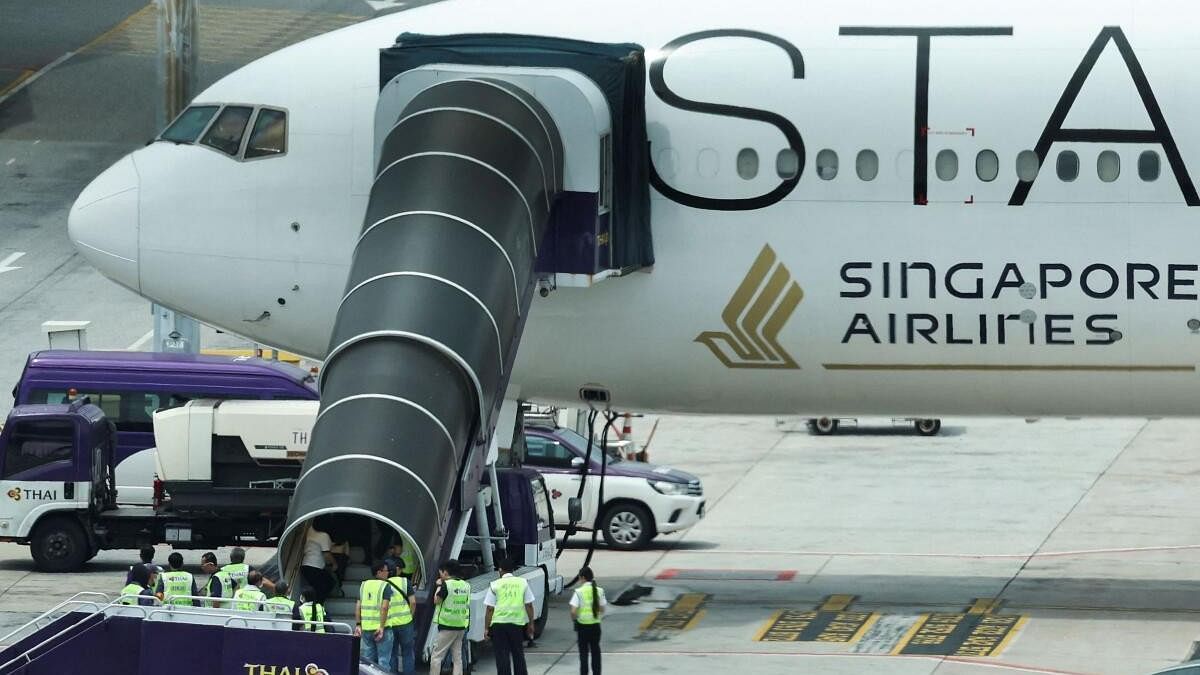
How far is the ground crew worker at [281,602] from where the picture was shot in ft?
69.8

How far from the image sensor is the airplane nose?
89.2 ft

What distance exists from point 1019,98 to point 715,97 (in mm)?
3741

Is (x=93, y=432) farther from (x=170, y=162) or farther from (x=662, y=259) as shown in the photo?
(x=662, y=259)

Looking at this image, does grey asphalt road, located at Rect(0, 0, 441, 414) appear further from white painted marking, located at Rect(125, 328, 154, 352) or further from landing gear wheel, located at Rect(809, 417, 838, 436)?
landing gear wheel, located at Rect(809, 417, 838, 436)

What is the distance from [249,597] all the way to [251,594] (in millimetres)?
45

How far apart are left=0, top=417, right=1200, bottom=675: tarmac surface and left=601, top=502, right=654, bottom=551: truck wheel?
17.3 inches

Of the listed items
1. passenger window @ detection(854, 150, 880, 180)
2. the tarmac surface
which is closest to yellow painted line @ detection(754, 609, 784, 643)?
the tarmac surface

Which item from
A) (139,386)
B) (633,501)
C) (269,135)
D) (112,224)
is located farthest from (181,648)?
(139,386)

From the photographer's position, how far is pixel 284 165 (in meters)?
27.0

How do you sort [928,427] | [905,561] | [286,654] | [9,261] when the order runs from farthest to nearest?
[9,261] → [928,427] → [905,561] → [286,654]

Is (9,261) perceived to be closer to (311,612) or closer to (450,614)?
(450,614)

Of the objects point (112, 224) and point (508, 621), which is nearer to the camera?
point (508, 621)

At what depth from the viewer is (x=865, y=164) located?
2634cm

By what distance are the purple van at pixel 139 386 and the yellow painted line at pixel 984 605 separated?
11.7 m
